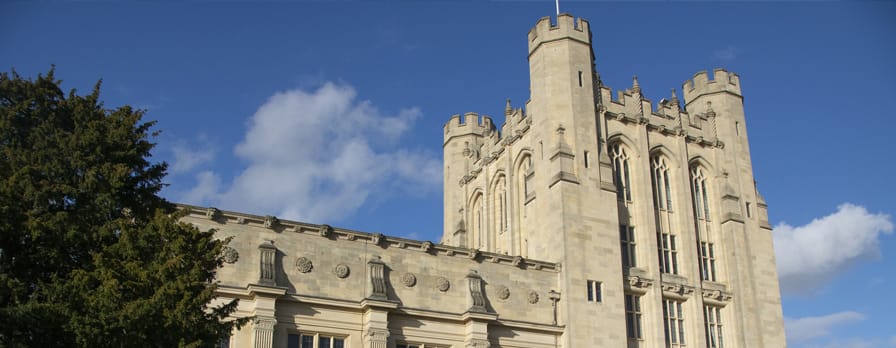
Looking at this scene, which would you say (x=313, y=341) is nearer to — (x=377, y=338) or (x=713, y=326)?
(x=377, y=338)

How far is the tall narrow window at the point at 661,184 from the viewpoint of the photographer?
43.0 meters

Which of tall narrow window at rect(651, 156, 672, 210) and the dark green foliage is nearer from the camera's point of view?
the dark green foliage

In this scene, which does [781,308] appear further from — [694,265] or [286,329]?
[286,329]

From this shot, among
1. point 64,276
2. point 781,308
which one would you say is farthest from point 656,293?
point 64,276

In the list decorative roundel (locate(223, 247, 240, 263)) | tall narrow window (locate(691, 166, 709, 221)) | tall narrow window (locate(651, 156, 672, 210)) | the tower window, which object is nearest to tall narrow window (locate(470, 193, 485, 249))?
tall narrow window (locate(651, 156, 672, 210))

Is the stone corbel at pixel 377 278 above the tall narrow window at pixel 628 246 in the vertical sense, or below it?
below

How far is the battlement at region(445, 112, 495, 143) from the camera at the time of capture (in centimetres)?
5206

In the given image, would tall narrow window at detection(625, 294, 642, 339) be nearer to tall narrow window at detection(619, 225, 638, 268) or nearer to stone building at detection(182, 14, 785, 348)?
stone building at detection(182, 14, 785, 348)

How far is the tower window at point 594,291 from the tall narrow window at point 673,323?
12.9 feet

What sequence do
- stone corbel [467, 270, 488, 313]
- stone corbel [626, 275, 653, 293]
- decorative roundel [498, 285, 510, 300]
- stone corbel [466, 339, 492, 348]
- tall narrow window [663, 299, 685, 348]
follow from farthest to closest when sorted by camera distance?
1. tall narrow window [663, 299, 685, 348]
2. stone corbel [626, 275, 653, 293]
3. decorative roundel [498, 285, 510, 300]
4. stone corbel [467, 270, 488, 313]
5. stone corbel [466, 339, 492, 348]

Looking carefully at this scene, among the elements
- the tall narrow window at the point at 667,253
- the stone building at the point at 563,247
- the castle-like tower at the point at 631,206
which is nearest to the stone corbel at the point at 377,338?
the stone building at the point at 563,247

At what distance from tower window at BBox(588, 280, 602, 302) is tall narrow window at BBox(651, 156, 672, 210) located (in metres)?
6.70

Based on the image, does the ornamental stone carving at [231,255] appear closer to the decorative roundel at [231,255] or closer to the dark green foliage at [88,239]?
the decorative roundel at [231,255]

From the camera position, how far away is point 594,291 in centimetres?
3769
